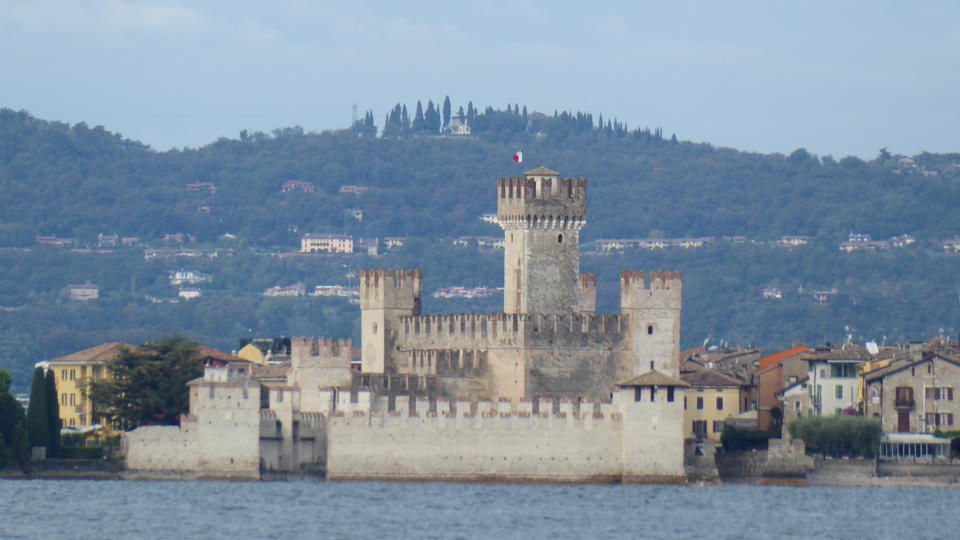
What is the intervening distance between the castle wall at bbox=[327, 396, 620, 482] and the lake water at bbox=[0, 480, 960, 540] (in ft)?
2.10

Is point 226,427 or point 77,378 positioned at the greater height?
point 77,378

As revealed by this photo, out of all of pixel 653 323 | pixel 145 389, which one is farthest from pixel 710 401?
pixel 145 389

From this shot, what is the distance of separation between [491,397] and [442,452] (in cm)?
605

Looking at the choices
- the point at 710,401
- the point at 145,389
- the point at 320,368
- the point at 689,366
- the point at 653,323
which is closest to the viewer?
the point at 320,368

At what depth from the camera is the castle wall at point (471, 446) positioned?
70812mm

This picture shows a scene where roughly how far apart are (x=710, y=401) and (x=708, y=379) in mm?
1106

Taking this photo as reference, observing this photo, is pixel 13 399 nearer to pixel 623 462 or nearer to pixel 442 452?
pixel 442 452

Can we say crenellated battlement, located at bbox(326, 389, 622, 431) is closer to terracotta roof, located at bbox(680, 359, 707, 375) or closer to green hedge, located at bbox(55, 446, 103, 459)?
green hedge, located at bbox(55, 446, 103, 459)

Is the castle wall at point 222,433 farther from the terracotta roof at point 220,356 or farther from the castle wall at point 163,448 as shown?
the terracotta roof at point 220,356

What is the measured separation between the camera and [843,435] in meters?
75.2

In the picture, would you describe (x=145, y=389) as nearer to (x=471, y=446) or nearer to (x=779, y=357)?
(x=471, y=446)

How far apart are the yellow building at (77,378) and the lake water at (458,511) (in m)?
19.7

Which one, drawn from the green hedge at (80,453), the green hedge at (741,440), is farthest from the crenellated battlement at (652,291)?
the green hedge at (80,453)

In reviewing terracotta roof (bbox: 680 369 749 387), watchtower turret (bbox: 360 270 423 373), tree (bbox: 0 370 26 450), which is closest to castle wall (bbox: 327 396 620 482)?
watchtower turret (bbox: 360 270 423 373)
